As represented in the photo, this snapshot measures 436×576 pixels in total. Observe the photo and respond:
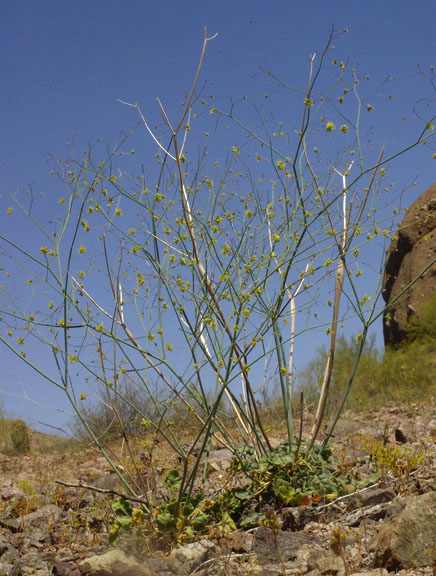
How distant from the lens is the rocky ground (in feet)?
10.2

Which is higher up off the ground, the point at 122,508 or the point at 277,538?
the point at 122,508

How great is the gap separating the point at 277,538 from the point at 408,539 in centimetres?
83

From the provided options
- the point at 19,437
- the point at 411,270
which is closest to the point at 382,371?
the point at 411,270

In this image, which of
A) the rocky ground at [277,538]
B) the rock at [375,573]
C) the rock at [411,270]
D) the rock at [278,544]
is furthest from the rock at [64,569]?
the rock at [411,270]

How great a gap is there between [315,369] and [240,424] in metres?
10.4

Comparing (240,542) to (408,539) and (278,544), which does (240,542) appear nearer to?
(278,544)

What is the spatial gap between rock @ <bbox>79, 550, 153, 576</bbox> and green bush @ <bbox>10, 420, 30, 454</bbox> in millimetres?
11792

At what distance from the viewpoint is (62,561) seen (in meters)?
3.84

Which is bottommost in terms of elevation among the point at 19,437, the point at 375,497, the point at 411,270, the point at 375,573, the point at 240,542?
the point at 375,573

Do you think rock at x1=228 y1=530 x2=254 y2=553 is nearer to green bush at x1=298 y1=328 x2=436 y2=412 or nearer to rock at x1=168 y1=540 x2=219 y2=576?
rock at x1=168 y1=540 x2=219 y2=576

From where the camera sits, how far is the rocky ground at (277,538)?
3.10 meters

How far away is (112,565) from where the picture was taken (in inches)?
130

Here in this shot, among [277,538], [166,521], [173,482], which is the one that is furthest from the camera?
[173,482]

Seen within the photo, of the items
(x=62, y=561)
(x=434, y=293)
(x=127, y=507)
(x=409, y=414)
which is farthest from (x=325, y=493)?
(x=434, y=293)
